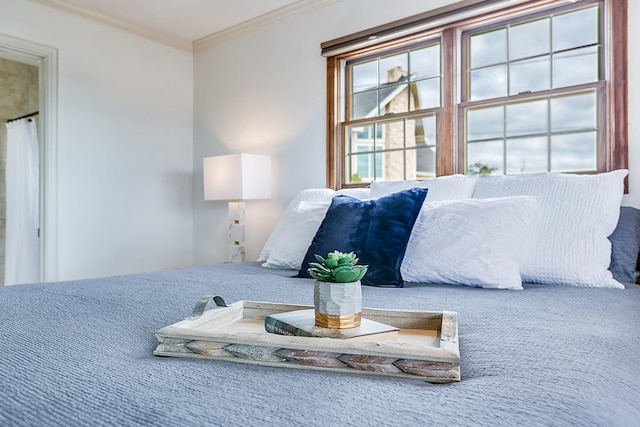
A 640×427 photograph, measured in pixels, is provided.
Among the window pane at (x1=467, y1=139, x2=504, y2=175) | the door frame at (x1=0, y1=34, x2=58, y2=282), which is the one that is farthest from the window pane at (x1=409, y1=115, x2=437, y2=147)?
the door frame at (x1=0, y1=34, x2=58, y2=282)

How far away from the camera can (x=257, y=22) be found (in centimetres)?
357

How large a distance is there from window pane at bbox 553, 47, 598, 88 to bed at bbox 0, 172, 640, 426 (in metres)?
1.47

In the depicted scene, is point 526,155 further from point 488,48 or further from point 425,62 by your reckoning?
point 425,62

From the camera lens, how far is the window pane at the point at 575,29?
229 cm

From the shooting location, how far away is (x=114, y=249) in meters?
3.58

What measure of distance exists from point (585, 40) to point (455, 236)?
1.35 m

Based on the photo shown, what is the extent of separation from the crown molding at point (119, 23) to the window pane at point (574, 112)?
3.00m

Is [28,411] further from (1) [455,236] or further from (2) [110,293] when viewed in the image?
(1) [455,236]

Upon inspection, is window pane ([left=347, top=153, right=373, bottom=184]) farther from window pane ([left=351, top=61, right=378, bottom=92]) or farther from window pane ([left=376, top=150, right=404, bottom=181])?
window pane ([left=351, top=61, right=378, bottom=92])

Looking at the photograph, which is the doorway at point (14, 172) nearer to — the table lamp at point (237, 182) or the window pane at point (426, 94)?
the table lamp at point (237, 182)

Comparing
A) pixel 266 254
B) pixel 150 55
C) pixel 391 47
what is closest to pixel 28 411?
pixel 266 254

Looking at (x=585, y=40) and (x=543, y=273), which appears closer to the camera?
(x=543, y=273)

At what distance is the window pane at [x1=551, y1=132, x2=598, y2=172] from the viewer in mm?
2260

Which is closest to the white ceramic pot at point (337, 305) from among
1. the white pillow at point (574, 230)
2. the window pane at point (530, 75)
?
the white pillow at point (574, 230)
